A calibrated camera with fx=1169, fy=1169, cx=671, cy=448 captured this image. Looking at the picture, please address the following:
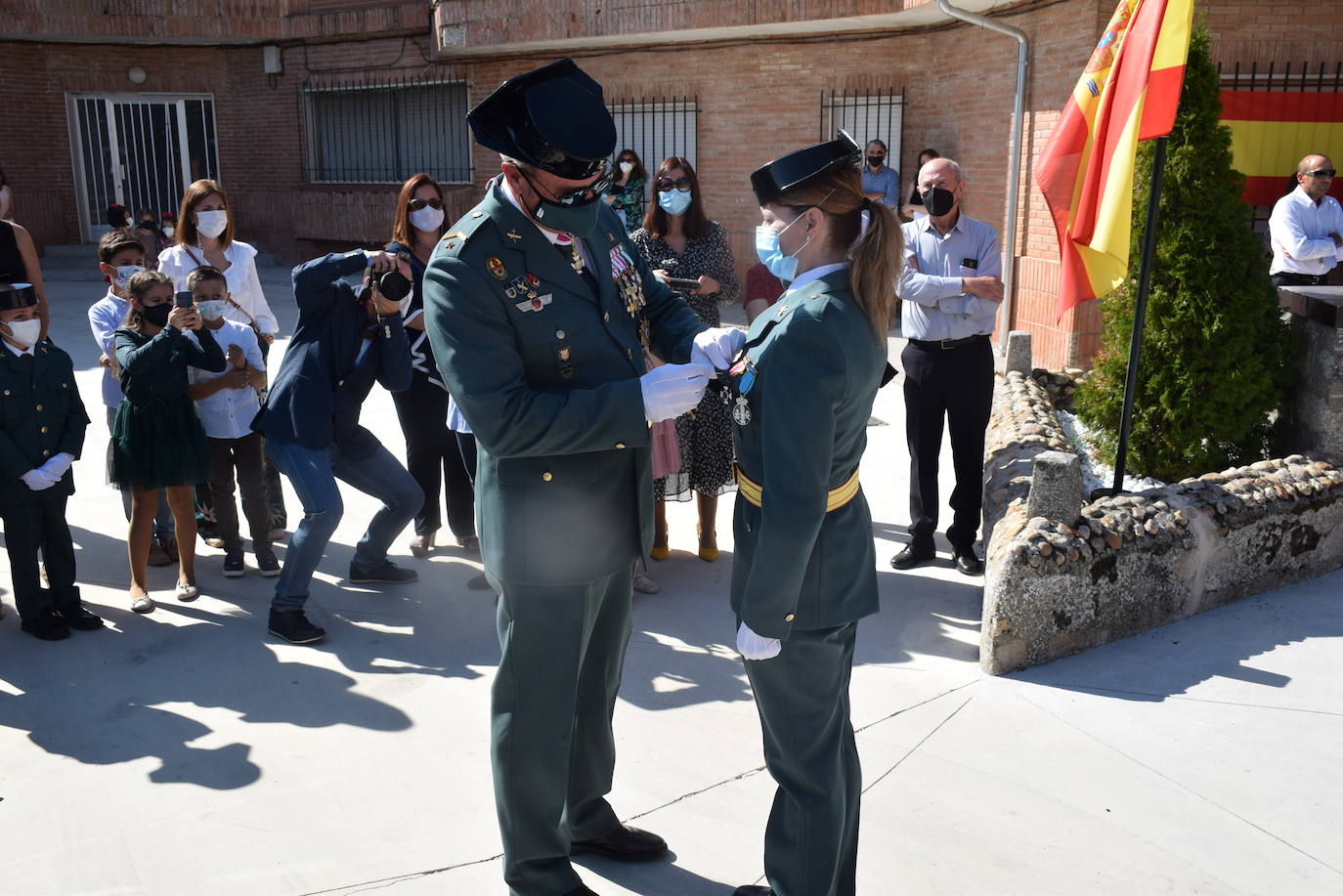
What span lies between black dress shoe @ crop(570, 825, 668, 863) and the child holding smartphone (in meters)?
2.73

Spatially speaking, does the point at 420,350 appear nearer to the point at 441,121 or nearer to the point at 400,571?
the point at 400,571

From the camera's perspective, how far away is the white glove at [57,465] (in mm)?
4730

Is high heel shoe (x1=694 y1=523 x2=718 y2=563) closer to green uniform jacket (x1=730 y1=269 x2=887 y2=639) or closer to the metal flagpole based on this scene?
the metal flagpole

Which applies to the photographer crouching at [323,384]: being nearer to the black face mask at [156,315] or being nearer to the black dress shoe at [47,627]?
the black face mask at [156,315]

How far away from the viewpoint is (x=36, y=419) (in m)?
4.75

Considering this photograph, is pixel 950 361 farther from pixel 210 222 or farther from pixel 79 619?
pixel 79 619

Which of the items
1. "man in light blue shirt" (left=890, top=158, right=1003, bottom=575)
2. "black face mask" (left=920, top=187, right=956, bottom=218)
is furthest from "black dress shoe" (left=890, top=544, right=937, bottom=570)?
"black face mask" (left=920, top=187, right=956, bottom=218)

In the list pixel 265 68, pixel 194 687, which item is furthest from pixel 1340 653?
pixel 265 68

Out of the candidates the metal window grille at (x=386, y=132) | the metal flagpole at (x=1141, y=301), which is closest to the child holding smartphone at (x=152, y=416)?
the metal flagpole at (x=1141, y=301)

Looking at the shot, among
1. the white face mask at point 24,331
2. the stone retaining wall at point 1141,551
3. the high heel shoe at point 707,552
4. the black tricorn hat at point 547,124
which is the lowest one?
the high heel shoe at point 707,552

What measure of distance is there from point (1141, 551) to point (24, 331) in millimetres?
4556

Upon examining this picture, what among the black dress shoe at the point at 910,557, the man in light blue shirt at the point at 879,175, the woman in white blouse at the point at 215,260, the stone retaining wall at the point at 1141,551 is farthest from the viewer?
the man in light blue shirt at the point at 879,175

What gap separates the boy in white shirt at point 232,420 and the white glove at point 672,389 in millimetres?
3296

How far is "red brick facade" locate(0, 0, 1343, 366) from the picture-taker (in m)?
10.1
